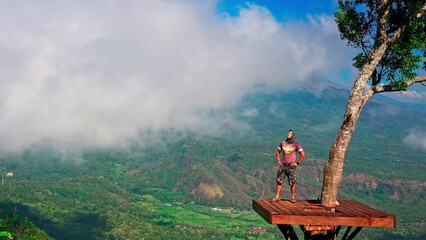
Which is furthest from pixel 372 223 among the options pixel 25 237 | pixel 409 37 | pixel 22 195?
pixel 22 195

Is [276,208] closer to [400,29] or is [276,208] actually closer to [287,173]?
A: [287,173]

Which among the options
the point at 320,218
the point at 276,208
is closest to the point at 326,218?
the point at 320,218

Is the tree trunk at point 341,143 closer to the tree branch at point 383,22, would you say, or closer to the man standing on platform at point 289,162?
the tree branch at point 383,22

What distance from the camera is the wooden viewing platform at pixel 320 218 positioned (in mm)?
9234

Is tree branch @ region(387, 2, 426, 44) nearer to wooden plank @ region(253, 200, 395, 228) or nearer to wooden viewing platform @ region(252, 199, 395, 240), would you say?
wooden viewing platform @ region(252, 199, 395, 240)

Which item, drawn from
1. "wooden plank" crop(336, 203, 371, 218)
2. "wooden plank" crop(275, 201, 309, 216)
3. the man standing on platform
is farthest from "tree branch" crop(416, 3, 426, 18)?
"wooden plank" crop(275, 201, 309, 216)

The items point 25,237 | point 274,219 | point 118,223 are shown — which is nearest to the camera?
point 274,219

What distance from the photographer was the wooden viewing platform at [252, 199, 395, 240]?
9.23 m

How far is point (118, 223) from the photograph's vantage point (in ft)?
478

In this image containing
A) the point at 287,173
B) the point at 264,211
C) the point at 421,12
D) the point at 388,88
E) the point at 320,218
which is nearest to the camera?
the point at 320,218

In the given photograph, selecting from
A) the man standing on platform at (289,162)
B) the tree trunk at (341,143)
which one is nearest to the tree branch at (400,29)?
the tree trunk at (341,143)

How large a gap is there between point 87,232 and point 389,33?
133 meters

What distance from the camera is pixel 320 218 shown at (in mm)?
9328

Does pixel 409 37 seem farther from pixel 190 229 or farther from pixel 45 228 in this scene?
pixel 190 229
